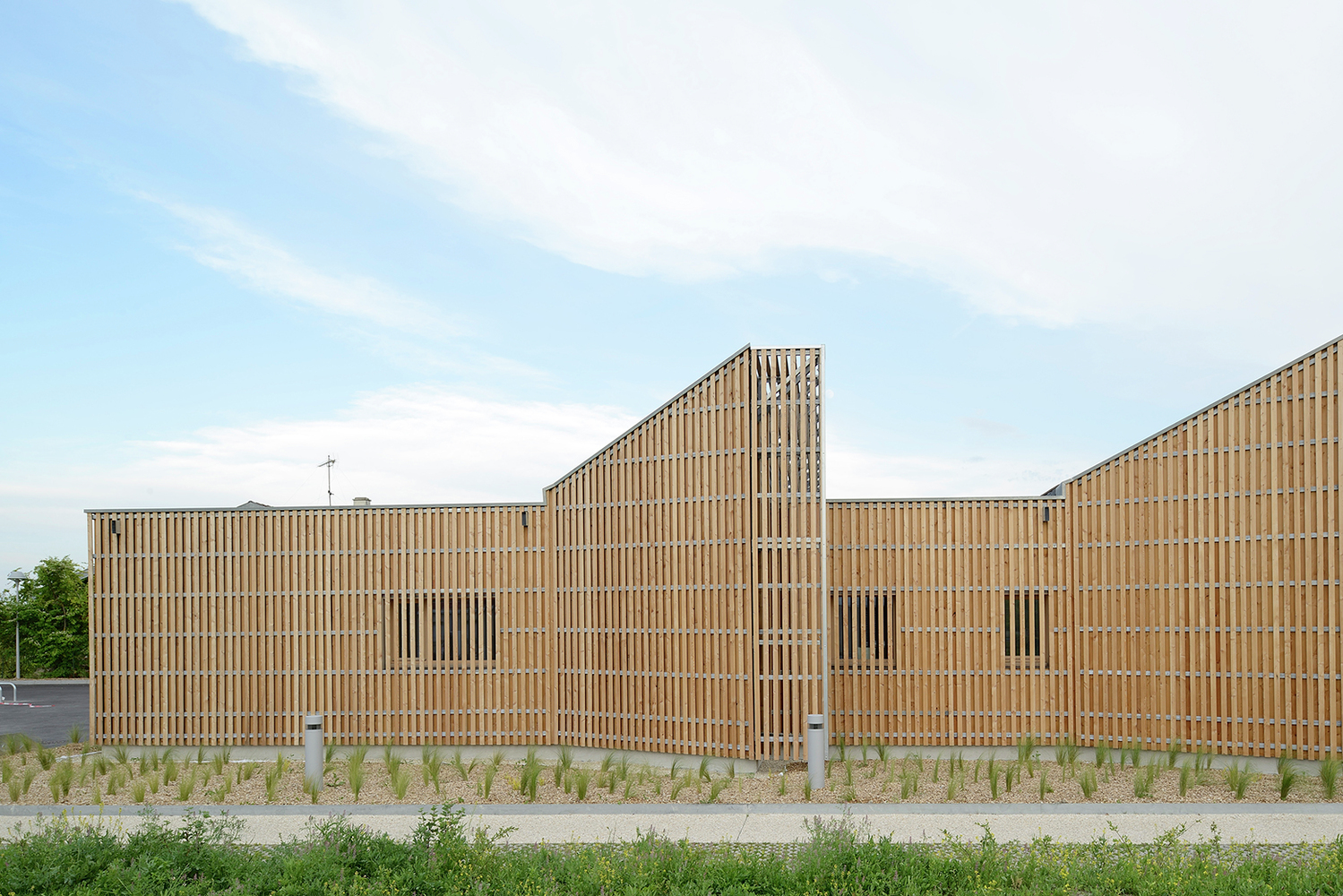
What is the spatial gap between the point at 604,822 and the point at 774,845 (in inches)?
69.7

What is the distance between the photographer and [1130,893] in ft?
21.7

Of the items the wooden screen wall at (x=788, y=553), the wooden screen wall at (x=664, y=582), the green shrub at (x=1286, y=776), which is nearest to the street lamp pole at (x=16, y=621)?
the wooden screen wall at (x=664, y=582)

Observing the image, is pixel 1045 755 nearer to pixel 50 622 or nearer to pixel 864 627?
pixel 864 627

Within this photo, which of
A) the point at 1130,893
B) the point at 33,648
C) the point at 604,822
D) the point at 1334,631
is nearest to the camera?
the point at 1130,893

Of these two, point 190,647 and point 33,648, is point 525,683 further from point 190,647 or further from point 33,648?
point 33,648

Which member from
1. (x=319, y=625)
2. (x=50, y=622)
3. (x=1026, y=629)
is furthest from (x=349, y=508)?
(x=50, y=622)

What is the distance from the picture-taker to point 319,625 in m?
13.3

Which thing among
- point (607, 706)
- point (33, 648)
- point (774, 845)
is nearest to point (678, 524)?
point (607, 706)

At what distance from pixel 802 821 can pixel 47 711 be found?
20090mm

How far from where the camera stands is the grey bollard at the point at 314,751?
1062 centimetres

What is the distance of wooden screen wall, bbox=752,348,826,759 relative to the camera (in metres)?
11.3

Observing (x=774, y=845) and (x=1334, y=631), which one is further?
(x=1334, y=631)

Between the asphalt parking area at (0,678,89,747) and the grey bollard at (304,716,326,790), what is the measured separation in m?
6.27

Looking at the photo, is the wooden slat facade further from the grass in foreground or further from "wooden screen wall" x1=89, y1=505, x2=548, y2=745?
the grass in foreground
